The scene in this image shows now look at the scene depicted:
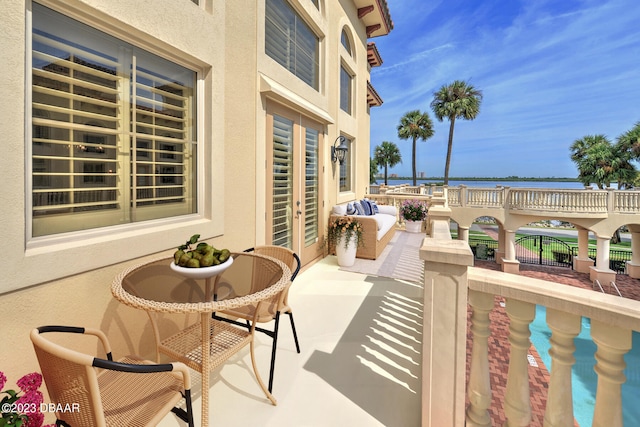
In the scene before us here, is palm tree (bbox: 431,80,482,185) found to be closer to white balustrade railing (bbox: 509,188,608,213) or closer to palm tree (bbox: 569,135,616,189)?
white balustrade railing (bbox: 509,188,608,213)

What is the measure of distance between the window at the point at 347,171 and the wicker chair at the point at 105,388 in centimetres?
692

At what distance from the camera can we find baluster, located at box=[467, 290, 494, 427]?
157cm

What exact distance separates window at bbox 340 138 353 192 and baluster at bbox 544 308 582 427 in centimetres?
679

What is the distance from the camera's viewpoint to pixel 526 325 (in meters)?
1.45

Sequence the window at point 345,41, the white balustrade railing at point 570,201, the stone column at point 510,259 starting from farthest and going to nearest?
the stone column at point 510,259 < the white balustrade railing at point 570,201 < the window at point 345,41

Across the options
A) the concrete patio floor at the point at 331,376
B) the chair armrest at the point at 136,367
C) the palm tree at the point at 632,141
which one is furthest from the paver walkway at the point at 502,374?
the palm tree at the point at 632,141

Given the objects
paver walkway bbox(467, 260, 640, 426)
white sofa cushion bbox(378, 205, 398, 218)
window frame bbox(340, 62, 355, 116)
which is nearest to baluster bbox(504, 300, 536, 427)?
paver walkway bbox(467, 260, 640, 426)

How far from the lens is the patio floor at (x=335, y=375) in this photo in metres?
1.98

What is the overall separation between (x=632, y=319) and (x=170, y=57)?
12.1 ft

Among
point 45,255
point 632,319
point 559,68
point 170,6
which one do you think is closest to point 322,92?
point 170,6

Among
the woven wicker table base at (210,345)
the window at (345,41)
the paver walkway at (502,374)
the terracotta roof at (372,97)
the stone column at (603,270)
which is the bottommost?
the stone column at (603,270)

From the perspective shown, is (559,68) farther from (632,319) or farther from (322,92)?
(632,319)

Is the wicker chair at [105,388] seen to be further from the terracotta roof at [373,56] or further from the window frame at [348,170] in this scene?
the terracotta roof at [373,56]

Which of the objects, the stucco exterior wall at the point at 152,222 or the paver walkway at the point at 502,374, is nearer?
the stucco exterior wall at the point at 152,222
